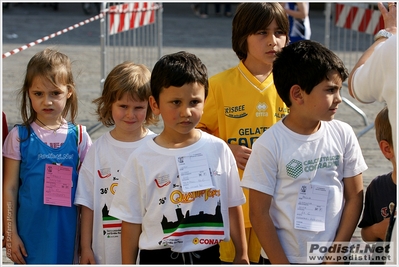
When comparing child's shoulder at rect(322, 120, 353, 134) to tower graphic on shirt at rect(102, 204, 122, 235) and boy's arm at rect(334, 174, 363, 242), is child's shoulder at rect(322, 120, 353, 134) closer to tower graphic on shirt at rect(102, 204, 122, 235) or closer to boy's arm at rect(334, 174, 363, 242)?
boy's arm at rect(334, 174, 363, 242)

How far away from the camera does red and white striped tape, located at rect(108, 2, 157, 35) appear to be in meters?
8.25

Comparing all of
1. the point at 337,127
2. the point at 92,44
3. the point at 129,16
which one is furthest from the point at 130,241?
the point at 92,44

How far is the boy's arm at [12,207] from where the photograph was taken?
11.2ft

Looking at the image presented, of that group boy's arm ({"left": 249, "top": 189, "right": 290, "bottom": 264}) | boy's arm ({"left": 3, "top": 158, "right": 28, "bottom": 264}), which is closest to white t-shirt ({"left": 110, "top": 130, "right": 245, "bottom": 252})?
boy's arm ({"left": 249, "top": 189, "right": 290, "bottom": 264})

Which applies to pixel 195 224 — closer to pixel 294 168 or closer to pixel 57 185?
pixel 294 168

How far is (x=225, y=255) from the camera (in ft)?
11.9

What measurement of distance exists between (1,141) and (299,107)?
4.57 ft

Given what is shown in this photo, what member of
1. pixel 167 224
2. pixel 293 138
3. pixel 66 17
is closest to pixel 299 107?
pixel 293 138

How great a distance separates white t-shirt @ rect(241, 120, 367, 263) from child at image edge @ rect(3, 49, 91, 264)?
37.4 inches

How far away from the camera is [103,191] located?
342 centimetres

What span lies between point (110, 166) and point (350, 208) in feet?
3.77

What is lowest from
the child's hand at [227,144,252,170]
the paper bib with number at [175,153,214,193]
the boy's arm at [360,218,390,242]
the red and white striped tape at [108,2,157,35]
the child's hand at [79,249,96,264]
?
the red and white striped tape at [108,2,157,35]

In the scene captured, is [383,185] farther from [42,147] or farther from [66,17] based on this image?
[66,17]

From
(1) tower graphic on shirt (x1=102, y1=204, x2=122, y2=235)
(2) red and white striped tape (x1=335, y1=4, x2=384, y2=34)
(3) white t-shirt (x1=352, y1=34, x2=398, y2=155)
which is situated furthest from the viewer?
(2) red and white striped tape (x1=335, y1=4, x2=384, y2=34)
